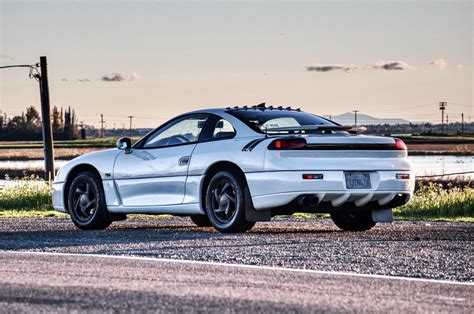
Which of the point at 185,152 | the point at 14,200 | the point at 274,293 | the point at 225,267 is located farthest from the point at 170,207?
the point at 14,200

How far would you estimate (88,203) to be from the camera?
14.0m

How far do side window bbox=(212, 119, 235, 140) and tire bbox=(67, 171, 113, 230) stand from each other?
203 centimetres

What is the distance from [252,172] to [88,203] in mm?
3017

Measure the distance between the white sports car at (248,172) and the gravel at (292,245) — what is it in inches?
12.4

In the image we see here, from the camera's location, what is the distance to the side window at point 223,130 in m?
12.6

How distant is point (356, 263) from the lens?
371 inches

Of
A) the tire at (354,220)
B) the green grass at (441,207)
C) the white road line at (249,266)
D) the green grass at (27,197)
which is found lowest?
the green grass at (441,207)

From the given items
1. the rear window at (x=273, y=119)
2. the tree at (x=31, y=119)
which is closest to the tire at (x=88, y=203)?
the rear window at (x=273, y=119)

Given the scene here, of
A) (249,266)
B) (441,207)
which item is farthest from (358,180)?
(441,207)

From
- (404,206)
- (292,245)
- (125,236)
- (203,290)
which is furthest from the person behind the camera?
(404,206)

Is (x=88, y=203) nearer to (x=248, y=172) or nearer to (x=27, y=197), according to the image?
(x=248, y=172)

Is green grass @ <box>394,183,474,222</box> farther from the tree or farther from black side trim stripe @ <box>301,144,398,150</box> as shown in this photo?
the tree

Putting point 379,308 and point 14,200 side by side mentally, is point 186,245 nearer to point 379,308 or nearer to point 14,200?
point 379,308

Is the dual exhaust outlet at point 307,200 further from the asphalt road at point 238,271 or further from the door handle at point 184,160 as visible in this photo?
the door handle at point 184,160
